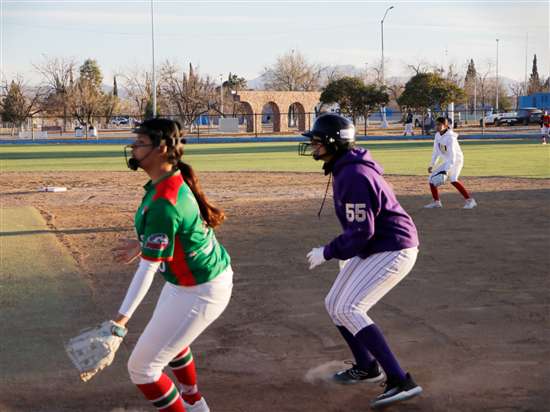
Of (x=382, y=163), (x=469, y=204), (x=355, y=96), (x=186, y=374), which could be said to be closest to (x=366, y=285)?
(x=186, y=374)

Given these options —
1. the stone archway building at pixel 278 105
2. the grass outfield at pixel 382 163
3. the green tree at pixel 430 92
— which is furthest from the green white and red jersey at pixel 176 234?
the stone archway building at pixel 278 105

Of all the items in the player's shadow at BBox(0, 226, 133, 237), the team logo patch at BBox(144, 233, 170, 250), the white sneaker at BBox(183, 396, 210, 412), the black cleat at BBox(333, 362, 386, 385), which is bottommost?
the black cleat at BBox(333, 362, 386, 385)

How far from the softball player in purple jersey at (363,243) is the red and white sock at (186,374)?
112 centimetres

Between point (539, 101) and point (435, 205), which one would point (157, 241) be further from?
point (539, 101)

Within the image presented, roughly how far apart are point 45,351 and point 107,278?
283 cm

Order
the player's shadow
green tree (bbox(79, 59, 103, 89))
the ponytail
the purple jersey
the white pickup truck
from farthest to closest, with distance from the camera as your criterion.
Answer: green tree (bbox(79, 59, 103, 89)), the white pickup truck, the player's shadow, the purple jersey, the ponytail

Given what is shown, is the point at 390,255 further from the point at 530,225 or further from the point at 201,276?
the point at 530,225

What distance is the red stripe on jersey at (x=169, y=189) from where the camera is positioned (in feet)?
13.2

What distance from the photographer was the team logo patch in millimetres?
3953

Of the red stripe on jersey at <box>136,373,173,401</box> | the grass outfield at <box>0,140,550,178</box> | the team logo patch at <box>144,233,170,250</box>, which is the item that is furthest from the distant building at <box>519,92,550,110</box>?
the team logo patch at <box>144,233,170,250</box>

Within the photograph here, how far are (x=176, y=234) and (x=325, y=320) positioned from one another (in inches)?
132

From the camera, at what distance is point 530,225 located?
12.6m

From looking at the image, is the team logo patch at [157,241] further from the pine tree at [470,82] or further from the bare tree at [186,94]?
the pine tree at [470,82]

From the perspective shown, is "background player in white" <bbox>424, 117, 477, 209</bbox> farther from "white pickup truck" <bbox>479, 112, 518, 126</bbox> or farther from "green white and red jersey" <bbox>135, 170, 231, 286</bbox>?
"white pickup truck" <bbox>479, 112, 518, 126</bbox>
